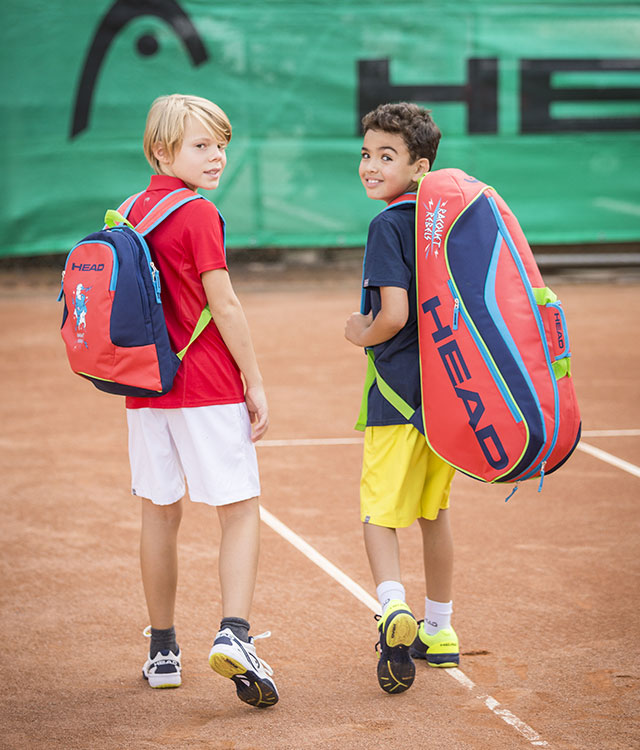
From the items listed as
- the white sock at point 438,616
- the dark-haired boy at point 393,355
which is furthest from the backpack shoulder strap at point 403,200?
the white sock at point 438,616

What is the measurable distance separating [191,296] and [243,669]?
3.25ft

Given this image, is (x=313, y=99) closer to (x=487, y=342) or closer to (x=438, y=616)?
(x=438, y=616)

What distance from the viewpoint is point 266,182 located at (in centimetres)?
1263

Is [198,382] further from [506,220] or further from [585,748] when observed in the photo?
[585,748]

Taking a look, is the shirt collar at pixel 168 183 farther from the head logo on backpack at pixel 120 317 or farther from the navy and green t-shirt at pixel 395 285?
the navy and green t-shirt at pixel 395 285

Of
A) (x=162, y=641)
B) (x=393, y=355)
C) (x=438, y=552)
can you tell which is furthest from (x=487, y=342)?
(x=162, y=641)

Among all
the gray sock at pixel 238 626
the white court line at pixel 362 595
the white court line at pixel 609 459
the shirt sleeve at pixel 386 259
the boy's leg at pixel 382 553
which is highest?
the shirt sleeve at pixel 386 259

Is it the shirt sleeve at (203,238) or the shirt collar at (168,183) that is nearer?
the shirt sleeve at (203,238)

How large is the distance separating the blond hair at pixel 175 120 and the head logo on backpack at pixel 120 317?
0.68 ft

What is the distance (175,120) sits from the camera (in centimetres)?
Answer: 290

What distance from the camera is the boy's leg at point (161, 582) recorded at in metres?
3.06

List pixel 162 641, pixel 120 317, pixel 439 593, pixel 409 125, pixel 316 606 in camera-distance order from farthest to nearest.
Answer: pixel 316 606 → pixel 439 593 → pixel 162 641 → pixel 409 125 → pixel 120 317

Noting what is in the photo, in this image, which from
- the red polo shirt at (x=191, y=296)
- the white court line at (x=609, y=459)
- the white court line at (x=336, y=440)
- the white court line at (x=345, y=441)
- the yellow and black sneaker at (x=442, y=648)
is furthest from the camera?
the white court line at (x=336, y=440)

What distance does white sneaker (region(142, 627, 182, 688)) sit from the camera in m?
3.08
